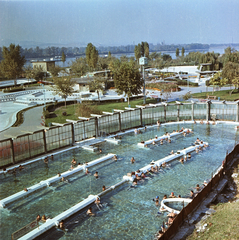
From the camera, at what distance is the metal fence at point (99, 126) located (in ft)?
98.4

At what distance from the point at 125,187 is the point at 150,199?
324cm

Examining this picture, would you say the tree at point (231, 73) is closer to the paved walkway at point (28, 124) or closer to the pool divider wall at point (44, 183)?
the paved walkway at point (28, 124)

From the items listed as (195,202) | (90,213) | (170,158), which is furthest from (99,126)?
(195,202)

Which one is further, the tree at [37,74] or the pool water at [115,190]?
the tree at [37,74]

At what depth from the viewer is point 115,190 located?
24.0 metres

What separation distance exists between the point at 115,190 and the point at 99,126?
16097 millimetres

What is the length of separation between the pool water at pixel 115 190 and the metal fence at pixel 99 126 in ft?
6.78

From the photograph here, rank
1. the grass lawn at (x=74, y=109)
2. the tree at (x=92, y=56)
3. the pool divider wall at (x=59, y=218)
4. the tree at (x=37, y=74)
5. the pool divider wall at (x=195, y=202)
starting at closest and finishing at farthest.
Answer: the pool divider wall at (x=195, y=202) → the pool divider wall at (x=59, y=218) → the grass lawn at (x=74, y=109) → the tree at (x=37, y=74) → the tree at (x=92, y=56)

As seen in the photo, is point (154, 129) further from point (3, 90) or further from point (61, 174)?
point (3, 90)

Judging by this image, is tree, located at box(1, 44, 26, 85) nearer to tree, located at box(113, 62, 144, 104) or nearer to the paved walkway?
the paved walkway

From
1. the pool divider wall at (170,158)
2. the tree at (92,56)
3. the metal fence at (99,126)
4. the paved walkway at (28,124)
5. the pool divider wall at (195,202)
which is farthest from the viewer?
the tree at (92,56)

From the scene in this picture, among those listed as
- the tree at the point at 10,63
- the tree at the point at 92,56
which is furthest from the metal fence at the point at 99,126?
the tree at the point at 92,56

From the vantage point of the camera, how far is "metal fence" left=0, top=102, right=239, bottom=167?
30.0 m

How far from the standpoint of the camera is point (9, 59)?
99812 mm
